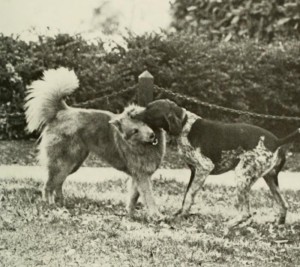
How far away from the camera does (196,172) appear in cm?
492

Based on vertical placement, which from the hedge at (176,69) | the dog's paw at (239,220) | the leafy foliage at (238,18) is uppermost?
the leafy foliage at (238,18)

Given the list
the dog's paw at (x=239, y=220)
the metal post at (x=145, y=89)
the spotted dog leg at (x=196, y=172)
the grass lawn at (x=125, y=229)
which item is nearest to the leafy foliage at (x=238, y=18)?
the metal post at (x=145, y=89)

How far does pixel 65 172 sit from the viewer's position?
5027mm

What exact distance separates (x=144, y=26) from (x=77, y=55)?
693 millimetres

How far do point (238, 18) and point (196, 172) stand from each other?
291cm

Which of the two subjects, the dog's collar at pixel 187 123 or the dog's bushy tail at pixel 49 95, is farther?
the dog's bushy tail at pixel 49 95

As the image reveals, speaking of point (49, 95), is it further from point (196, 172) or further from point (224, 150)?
point (224, 150)

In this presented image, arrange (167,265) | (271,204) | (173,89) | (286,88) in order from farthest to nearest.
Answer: (286,88) < (173,89) < (271,204) < (167,265)

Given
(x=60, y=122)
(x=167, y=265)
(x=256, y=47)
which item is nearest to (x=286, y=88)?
(x=256, y=47)

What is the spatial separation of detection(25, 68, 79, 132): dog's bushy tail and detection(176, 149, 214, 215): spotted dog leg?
1.07 metres

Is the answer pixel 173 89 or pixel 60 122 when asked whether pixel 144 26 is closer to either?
pixel 173 89

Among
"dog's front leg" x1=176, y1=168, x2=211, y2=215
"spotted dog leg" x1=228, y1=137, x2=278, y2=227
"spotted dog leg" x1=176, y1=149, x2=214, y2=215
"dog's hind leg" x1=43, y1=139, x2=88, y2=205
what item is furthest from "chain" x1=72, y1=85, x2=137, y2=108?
"spotted dog leg" x1=228, y1=137, x2=278, y2=227

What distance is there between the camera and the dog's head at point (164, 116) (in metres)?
4.77

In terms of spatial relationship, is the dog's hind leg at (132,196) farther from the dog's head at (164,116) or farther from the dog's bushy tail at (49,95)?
the dog's bushy tail at (49,95)
